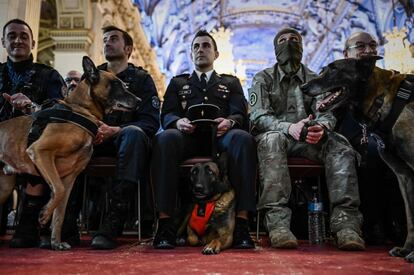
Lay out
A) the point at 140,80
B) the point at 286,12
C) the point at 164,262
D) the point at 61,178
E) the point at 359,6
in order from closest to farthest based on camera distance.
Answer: the point at 164,262 → the point at 61,178 → the point at 140,80 → the point at 359,6 → the point at 286,12

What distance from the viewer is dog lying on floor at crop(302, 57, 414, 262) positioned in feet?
9.18

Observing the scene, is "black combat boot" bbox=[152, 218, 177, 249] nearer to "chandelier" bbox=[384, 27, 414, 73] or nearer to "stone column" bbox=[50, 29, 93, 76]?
"stone column" bbox=[50, 29, 93, 76]

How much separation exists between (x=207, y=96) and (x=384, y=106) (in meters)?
1.85

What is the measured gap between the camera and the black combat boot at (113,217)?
3.13 meters

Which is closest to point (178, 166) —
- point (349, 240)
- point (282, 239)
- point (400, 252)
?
point (282, 239)

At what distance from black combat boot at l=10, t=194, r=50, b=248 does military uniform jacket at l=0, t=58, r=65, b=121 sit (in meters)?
1.05

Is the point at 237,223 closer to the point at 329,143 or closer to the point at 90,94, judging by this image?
the point at 329,143

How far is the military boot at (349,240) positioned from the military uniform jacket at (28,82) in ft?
9.67

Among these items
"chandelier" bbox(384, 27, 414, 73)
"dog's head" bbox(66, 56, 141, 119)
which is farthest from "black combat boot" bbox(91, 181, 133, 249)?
"chandelier" bbox(384, 27, 414, 73)

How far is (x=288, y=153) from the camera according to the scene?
3873 millimetres

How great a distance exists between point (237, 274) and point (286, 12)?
22.5 m

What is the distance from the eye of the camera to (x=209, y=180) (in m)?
3.30

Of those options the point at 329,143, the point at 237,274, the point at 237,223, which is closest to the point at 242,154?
the point at 237,223

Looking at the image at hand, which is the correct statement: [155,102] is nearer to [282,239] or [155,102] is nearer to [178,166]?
[178,166]
